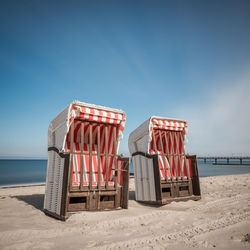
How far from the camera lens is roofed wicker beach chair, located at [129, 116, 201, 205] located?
20.6 feet

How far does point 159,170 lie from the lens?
6133 mm

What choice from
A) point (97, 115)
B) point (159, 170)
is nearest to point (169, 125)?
point (159, 170)

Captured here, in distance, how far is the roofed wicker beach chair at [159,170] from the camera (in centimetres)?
627

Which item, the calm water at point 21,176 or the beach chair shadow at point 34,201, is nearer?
the beach chair shadow at point 34,201

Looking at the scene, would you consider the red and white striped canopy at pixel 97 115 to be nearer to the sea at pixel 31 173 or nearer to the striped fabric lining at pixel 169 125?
the striped fabric lining at pixel 169 125

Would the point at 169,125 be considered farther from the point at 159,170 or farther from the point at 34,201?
the point at 34,201

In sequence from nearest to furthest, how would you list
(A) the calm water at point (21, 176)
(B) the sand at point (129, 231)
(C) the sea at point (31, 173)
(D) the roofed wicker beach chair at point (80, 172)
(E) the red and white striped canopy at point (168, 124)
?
(B) the sand at point (129, 231), (D) the roofed wicker beach chair at point (80, 172), (E) the red and white striped canopy at point (168, 124), (C) the sea at point (31, 173), (A) the calm water at point (21, 176)

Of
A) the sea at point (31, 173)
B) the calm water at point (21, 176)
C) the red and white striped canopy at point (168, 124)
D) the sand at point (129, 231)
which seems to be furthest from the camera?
the calm water at point (21, 176)

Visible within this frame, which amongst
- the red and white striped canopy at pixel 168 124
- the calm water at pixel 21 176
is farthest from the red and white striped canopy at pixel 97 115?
the calm water at pixel 21 176

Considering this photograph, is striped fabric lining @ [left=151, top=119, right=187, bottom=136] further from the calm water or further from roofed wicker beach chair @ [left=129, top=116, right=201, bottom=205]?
the calm water

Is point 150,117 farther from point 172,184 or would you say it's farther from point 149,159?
point 172,184

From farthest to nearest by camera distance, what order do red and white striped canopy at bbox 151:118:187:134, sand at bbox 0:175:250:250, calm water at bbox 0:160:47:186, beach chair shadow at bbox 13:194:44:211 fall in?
calm water at bbox 0:160:47:186 → red and white striped canopy at bbox 151:118:187:134 → beach chair shadow at bbox 13:194:44:211 → sand at bbox 0:175:250:250

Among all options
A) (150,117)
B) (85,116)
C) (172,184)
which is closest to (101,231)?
(85,116)

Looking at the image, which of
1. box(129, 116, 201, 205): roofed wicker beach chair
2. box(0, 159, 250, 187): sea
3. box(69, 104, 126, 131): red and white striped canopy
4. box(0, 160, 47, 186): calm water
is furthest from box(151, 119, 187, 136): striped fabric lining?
box(0, 160, 47, 186): calm water
